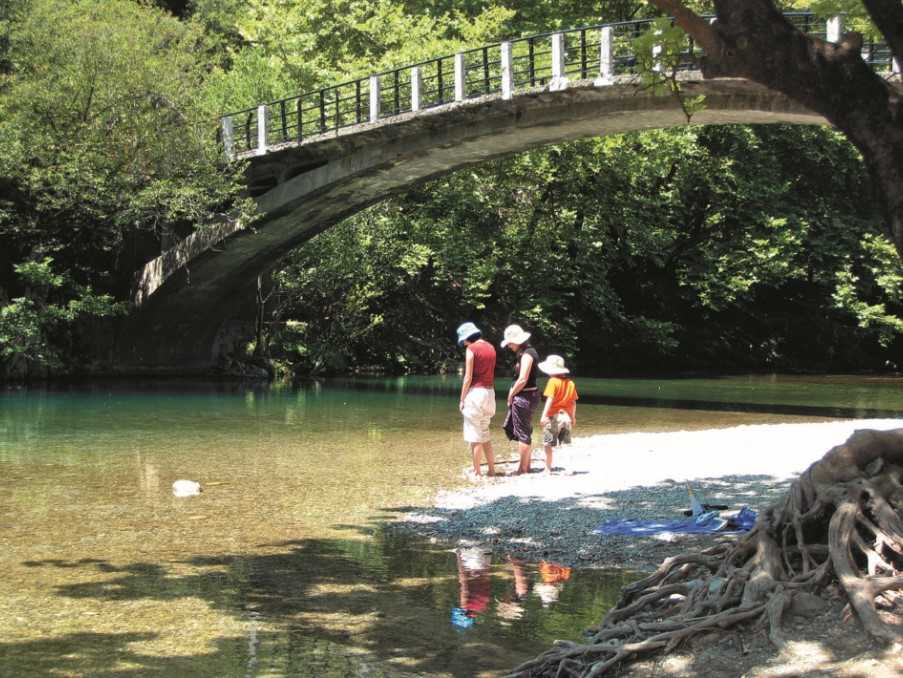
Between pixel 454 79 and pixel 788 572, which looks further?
pixel 454 79

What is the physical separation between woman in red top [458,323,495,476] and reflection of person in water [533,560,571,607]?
13.0ft

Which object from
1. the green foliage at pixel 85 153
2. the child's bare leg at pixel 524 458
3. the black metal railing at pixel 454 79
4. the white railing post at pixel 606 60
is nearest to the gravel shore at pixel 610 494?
the child's bare leg at pixel 524 458

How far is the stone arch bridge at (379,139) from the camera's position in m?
22.2

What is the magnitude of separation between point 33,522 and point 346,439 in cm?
713

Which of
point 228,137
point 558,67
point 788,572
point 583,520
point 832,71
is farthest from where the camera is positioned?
point 228,137

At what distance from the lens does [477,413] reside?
12195 millimetres

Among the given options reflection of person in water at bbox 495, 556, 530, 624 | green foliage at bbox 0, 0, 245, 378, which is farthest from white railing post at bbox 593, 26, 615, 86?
reflection of person in water at bbox 495, 556, 530, 624

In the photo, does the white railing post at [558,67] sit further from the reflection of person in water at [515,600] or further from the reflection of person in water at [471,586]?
the reflection of person in water at [515,600]

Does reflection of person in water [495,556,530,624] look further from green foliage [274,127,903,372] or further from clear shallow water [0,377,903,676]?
green foliage [274,127,903,372]

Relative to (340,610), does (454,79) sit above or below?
above

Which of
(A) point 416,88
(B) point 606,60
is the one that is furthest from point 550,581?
(A) point 416,88

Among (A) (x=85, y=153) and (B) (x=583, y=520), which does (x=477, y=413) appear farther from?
(A) (x=85, y=153)

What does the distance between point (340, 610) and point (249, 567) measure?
1.33 meters

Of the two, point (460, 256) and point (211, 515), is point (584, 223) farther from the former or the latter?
point (211, 515)
